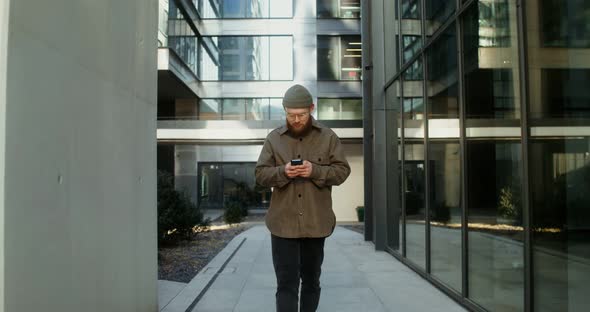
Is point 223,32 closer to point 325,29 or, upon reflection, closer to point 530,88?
point 325,29

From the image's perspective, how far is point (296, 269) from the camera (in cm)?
342

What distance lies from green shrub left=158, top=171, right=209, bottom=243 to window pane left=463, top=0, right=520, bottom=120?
6788mm

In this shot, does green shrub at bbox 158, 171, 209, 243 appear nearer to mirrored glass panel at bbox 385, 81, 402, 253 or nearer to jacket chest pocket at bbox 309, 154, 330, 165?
mirrored glass panel at bbox 385, 81, 402, 253

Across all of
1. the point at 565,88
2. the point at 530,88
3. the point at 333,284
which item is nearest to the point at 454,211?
the point at 333,284

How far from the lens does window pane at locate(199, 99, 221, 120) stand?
1046 inches

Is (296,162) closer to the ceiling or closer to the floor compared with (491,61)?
closer to the floor

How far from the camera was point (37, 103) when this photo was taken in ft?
8.06

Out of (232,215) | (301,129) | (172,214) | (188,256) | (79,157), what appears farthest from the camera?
(232,215)

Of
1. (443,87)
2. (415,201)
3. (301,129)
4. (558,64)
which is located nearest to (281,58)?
(415,201)

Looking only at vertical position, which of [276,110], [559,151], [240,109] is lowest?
[559,151]

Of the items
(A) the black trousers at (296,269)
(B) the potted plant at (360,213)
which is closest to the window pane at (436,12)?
(A) the black trousers at (296,269)

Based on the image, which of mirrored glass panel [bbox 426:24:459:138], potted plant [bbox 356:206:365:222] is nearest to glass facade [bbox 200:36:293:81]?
potted plant [bbox 356:206:365:222]

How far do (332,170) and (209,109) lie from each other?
23.8 m

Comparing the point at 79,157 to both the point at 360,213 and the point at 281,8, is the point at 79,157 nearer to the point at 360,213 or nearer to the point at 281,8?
the point at 360,213
